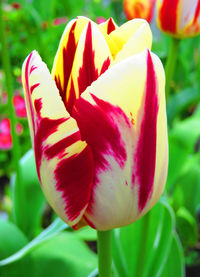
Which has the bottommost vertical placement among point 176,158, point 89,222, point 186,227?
point 186,227

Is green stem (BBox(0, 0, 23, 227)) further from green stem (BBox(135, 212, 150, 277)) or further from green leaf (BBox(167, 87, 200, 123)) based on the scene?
green leaf (BBox(167, 87, 200, 123))

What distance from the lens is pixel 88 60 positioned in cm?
32

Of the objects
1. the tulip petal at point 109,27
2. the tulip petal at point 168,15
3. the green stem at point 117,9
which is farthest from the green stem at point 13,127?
the green stem at point 117,9

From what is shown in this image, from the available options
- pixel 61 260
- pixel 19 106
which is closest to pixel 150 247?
pixel 61 260

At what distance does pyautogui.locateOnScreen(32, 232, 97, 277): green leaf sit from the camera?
826mm

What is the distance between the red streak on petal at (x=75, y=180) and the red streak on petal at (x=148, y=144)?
3 centimetres

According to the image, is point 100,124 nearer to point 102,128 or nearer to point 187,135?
point 102,128

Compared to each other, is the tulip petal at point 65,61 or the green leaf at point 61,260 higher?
the tulip petal at point 65,61

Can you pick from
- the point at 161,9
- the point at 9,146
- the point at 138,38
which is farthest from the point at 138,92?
the point at 9,146

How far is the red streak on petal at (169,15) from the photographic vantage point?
0.54m

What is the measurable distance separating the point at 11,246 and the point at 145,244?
309mm

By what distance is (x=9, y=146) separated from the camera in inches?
56.6

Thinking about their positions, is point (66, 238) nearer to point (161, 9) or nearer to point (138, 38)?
point (161, 9)

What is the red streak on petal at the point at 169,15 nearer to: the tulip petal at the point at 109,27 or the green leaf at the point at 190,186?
the tulip petal at the point at 109,27
